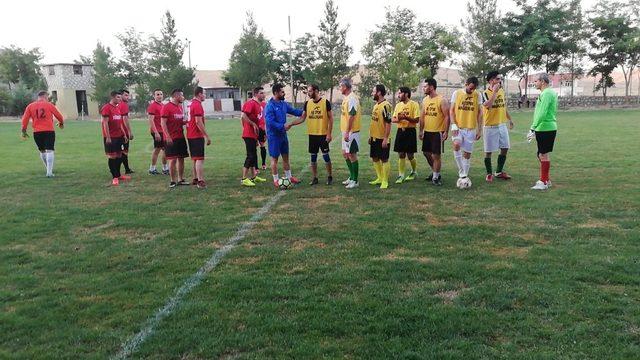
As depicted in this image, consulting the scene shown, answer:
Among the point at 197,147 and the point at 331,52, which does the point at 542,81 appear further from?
the point at 331,52

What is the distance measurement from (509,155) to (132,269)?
11235 mm

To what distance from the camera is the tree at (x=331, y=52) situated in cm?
5178

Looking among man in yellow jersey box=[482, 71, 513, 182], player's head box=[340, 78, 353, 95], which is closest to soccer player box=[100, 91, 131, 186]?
player's head box=[340, 78, 353, 95]

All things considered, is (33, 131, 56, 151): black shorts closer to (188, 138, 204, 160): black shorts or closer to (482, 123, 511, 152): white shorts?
(188, 138, 204, 160): black shorts

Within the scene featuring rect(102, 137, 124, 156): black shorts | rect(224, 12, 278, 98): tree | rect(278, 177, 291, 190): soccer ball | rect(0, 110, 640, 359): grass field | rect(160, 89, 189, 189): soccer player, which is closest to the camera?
rect(0, 110, 640, 359): grass field

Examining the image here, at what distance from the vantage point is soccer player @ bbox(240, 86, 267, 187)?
33.5 feet

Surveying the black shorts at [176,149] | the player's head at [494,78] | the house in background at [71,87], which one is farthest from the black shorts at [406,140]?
the house in background at [71,87]

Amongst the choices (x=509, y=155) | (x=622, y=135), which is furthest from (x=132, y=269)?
(x=622, y=135)

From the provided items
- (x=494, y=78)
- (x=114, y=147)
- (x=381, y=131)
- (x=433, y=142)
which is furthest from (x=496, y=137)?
(x=114, y=147)

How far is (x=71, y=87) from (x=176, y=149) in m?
60.6

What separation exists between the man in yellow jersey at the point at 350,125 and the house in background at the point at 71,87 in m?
59.7

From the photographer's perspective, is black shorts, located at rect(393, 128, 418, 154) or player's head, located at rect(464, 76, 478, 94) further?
black shorts, located at rect(393, 128, 418, 154)

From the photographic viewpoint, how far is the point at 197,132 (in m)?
9.75

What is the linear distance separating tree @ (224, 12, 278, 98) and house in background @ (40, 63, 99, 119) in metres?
21.1
